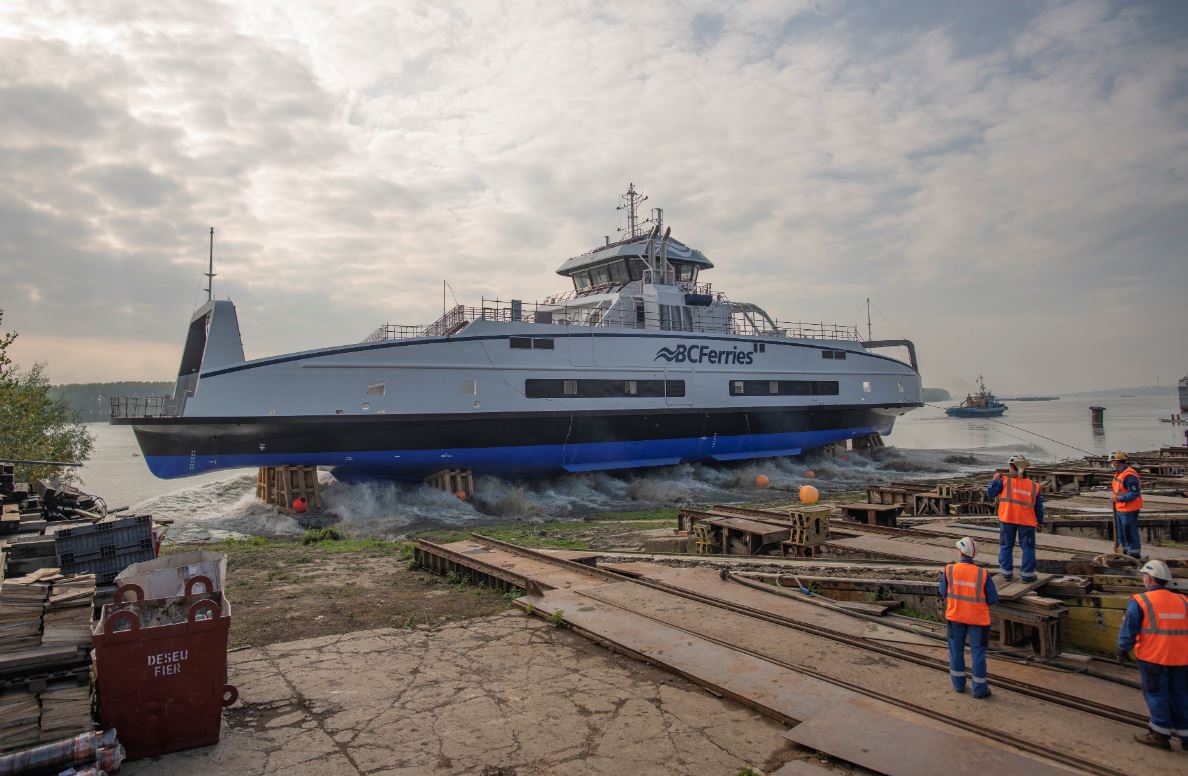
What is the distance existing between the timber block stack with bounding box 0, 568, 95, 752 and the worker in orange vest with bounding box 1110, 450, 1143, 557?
10.3 metres

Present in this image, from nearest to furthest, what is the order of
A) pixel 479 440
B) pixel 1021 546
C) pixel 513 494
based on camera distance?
pixel 1021 546 → pixel 479 440 → pixel 513 494

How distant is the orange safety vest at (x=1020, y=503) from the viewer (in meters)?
6.54

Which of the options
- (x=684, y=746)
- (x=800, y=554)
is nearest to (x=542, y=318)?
(x=800, y=554)

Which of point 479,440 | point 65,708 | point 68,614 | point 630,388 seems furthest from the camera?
point 630,388

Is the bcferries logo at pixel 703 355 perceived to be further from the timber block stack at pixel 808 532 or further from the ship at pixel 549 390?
the timber block stack at pixel 808 532

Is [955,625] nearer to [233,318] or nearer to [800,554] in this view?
[800,554]

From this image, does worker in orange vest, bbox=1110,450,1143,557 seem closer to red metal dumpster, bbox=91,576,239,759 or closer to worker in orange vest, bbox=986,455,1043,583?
worker in orange vest, bbox=986,455,1043,583

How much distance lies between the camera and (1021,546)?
642 centimetres

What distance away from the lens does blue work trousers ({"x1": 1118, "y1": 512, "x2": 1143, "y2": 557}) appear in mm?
8141

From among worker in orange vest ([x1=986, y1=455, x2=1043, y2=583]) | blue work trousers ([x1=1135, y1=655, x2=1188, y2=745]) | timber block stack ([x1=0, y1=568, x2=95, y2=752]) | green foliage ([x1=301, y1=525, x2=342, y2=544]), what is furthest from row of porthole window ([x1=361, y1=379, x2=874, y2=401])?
blue work trousers ([x1=1135, y1=655, x2=1188, y2=745])

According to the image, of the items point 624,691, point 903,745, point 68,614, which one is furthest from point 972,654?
point 68,614

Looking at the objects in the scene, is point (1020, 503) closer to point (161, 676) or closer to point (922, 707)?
point (922, 707)

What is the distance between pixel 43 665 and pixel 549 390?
15.8m

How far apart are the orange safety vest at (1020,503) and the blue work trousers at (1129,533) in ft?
8.98
